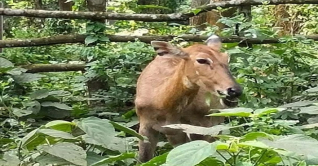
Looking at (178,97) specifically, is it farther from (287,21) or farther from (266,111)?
(287,21)

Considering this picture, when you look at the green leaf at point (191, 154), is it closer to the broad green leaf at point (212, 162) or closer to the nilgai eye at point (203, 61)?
the broad green leaf at point (212, 162)

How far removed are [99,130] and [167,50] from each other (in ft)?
6.63

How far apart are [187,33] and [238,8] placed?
0.79 meters

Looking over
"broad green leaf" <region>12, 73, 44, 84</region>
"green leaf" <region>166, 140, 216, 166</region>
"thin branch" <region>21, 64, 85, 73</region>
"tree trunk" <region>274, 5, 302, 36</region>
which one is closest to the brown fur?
"broad green leaf" <region>12, 73, 44, 84</region>

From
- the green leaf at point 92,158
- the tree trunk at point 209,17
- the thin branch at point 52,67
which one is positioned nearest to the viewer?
the green leaf at point 92,158

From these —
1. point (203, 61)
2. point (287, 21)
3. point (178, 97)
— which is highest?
point (203, 61)

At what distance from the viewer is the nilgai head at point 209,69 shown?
4836 millimetres

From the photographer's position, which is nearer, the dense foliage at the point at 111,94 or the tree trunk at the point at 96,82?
the dense foliage at the point at 111,94

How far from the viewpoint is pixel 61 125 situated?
336 centimetres

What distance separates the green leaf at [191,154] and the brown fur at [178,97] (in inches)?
109

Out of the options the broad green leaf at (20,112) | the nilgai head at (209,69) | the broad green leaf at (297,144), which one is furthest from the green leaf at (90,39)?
the broad green leaf at (297,144)

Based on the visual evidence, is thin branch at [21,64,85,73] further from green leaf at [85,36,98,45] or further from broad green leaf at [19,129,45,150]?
broad green leaf at [19,129,45,150]

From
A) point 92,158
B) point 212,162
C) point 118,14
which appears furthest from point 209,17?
point 212,162

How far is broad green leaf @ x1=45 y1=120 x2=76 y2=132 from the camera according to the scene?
3.18m
